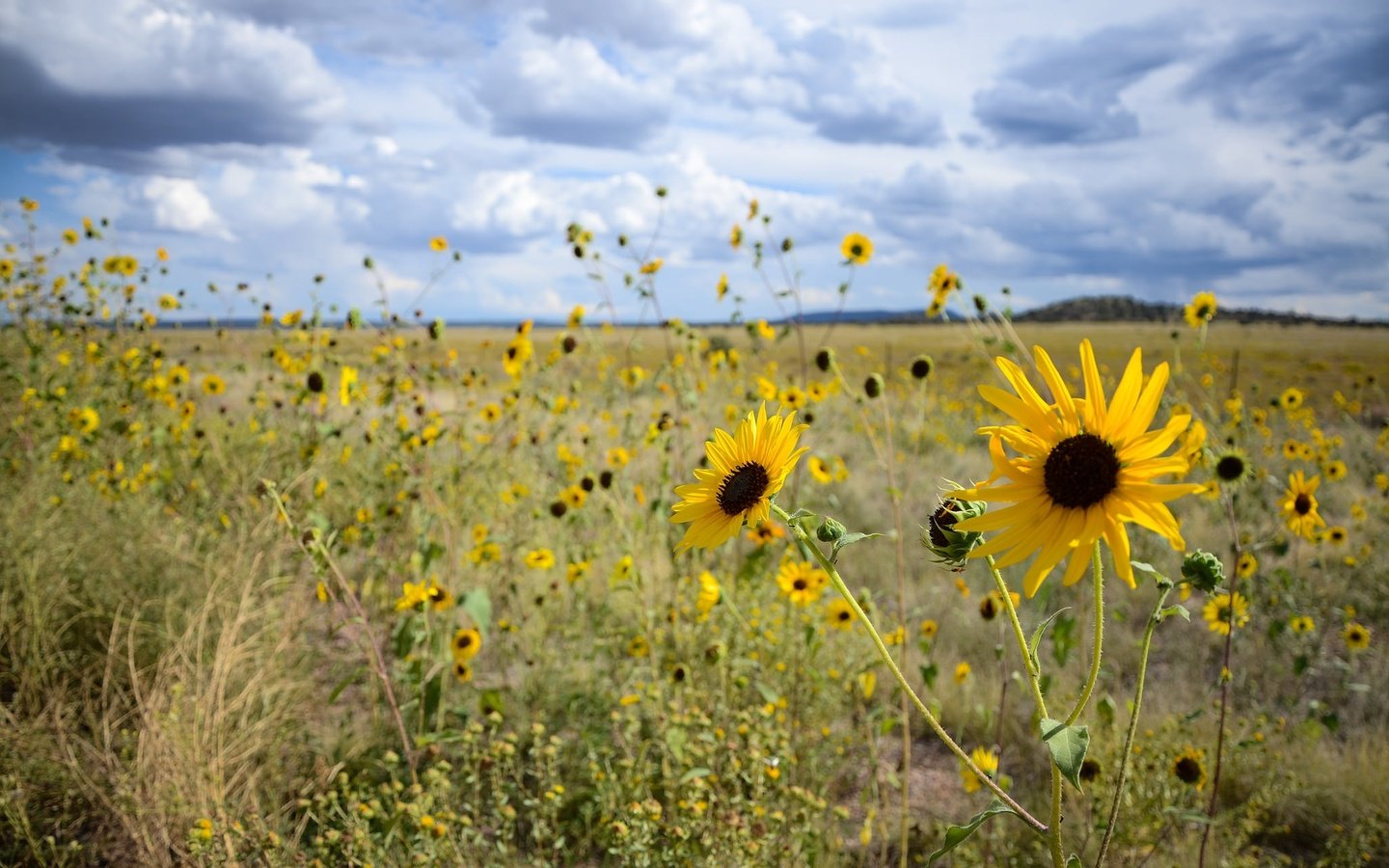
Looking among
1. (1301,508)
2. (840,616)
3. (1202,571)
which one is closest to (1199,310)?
(1301,508)

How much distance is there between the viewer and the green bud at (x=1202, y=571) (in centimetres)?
122

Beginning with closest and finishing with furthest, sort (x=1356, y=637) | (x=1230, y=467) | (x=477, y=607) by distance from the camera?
(x=1230, y=467) → (x=477, y=607) → (x=1356, y=637)

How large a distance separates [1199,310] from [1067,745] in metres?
4.00

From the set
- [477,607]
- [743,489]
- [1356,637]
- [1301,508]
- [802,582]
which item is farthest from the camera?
[1356,637]

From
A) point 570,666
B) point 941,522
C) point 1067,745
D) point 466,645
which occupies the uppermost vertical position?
point 941,522

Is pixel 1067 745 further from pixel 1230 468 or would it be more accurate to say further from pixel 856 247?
pixel 856 247

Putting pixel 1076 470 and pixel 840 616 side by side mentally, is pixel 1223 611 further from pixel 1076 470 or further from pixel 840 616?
pixel 1076 470

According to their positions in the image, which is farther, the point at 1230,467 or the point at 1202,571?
the point at 1230,467

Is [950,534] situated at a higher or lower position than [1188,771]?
higher

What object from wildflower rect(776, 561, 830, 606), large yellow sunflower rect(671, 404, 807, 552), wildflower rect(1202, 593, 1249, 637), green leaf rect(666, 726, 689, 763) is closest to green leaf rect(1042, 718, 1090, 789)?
large yellow sunflower rect(671, 404, 807, 552)

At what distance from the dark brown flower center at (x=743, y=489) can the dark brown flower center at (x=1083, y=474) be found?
0.40 meters

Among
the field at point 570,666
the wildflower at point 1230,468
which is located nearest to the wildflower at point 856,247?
the field at point 570,666

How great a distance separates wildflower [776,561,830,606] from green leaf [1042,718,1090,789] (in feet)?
6.78

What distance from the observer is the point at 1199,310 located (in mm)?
4070
